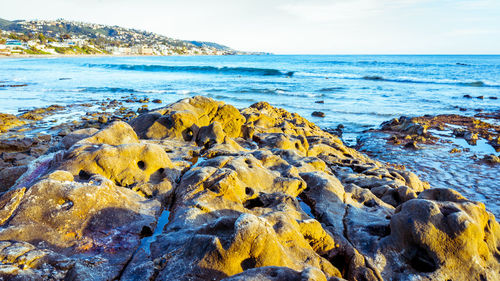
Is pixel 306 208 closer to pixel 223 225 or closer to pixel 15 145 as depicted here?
pixel 223 225

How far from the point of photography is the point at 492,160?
12047 mm

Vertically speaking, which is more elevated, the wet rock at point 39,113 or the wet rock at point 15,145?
the wet rock at point 15,145

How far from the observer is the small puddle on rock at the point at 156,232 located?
450 cm

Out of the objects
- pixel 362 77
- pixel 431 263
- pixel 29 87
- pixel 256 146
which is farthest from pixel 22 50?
pixel 431 263

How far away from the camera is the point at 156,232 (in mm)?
4988

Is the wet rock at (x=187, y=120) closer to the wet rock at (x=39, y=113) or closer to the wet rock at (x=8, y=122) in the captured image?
the wet rock at (x=8, y=122)

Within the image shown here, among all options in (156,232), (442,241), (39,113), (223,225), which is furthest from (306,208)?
(39,113)

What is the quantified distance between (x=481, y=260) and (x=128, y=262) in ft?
16.2

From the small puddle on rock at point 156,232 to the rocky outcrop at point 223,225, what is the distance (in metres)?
0.03

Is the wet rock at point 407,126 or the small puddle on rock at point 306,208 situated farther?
the wet rock at point 407,126

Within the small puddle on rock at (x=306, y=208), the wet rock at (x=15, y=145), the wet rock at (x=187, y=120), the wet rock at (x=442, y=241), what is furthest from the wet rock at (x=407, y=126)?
the wet rock at (x=15, y=145)

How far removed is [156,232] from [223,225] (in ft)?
4.70

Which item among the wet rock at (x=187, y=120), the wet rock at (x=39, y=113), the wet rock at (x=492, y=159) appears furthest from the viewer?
the wet rock at (x=39, y=113)

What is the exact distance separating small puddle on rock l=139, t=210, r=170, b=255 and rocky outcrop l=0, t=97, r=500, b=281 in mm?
29
